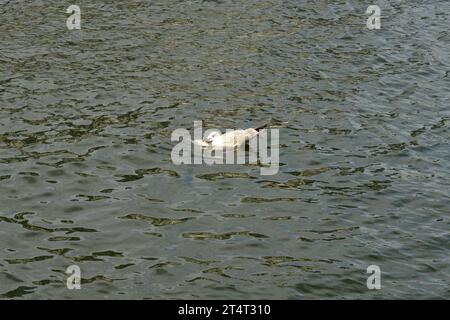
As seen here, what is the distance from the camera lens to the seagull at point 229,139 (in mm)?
16312

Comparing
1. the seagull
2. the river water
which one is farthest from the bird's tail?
the river water

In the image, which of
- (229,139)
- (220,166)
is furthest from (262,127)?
(220,166)

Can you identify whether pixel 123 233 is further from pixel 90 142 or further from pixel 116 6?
pixel 116 6

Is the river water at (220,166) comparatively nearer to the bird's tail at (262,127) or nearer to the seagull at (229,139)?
the bird's tail at (262,127)

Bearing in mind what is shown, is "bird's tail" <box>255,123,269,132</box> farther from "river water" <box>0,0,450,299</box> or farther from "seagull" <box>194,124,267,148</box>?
"river water" <box>0,0,450,299</box>

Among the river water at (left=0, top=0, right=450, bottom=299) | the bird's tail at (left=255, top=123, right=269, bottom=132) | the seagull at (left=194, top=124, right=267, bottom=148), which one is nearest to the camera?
the river water at (left=0, top=0, right=450, bottom=299)

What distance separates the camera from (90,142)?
645 inches

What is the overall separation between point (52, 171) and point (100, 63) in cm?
600

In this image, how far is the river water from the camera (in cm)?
1243

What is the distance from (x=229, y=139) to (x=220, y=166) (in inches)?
30.5

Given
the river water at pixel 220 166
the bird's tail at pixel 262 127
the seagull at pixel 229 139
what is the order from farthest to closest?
the bird's tail at pixel 262 127
the seagull at pixel 229 139
the river water at pixel 220 166

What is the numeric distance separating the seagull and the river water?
75 cm

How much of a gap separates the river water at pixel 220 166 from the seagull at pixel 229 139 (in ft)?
2.46

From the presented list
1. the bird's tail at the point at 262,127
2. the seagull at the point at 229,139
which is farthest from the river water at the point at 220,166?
the seagull at the point at 229,139
